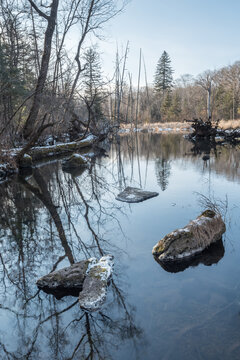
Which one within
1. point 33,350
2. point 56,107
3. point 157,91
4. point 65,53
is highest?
point 157,91

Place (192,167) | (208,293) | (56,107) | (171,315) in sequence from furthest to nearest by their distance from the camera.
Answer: (56,107) < (192,167) < (208,293) < (171,315)

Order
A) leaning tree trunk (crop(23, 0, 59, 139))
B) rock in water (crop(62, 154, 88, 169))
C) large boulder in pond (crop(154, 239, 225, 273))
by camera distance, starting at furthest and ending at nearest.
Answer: leaning tree trunk (crop(23, 0, 59, 139)) → rock in water (crop(62, 154, 88, 169)) → large boulder in pond (crop(154, 239, 225, 273))

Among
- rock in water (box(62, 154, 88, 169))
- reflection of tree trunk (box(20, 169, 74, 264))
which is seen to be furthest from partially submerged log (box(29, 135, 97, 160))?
reflection of tree trunk (box(20, 169, 74, 264))

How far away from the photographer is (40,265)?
3.63 meters

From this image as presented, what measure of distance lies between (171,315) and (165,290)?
42 cm

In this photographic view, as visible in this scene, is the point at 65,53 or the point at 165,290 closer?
the point at 165,290

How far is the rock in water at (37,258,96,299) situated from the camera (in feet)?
10.1

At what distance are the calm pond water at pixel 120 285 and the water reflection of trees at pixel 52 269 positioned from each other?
0.01 m

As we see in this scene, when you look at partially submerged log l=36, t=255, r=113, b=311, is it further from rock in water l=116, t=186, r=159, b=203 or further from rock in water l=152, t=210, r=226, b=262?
rock in water l=116, t=186, r=159, b=203

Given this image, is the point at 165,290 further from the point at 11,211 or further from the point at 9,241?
the point at 11,211

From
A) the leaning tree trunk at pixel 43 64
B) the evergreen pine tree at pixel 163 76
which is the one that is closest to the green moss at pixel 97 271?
the leaning tree trunk at pixel 43 64

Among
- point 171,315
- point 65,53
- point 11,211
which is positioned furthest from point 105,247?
point 65,53

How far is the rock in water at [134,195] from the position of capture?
6.48 metres

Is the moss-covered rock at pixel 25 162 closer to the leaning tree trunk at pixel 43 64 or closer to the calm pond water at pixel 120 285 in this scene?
the leaning tree trunk at pixel 43 64
